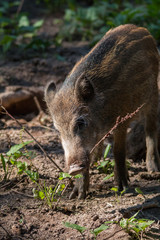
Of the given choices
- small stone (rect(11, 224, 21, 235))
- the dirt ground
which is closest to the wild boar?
the dirt ground

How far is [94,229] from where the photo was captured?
359 cm

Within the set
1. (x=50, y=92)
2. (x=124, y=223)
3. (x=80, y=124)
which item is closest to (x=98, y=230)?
(x=124, y=223)

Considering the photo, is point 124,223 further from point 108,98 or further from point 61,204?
point 108,98

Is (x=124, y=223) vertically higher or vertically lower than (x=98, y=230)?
lower

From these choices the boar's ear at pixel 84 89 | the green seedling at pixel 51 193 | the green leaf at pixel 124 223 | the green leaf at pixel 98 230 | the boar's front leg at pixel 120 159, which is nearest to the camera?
the green leaf at pixel 98 230

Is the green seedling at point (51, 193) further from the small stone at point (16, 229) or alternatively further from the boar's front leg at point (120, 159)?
the boar's front leg at point (120, 159)

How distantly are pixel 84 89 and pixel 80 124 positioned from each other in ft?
1.33

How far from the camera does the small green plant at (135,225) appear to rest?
3.40m

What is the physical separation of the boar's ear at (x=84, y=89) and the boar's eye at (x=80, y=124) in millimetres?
252

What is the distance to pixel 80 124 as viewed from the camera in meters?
4.38

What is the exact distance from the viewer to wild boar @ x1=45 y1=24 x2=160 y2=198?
14.2ft

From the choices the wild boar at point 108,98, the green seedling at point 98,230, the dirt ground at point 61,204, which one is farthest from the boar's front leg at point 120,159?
the green seedling at point 98,230

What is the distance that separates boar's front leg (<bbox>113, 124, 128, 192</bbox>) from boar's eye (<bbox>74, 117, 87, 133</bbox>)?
0.62 meters

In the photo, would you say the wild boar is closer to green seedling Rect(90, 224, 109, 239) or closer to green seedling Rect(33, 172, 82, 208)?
green seedling Rect(33, 172, 82, 208)
